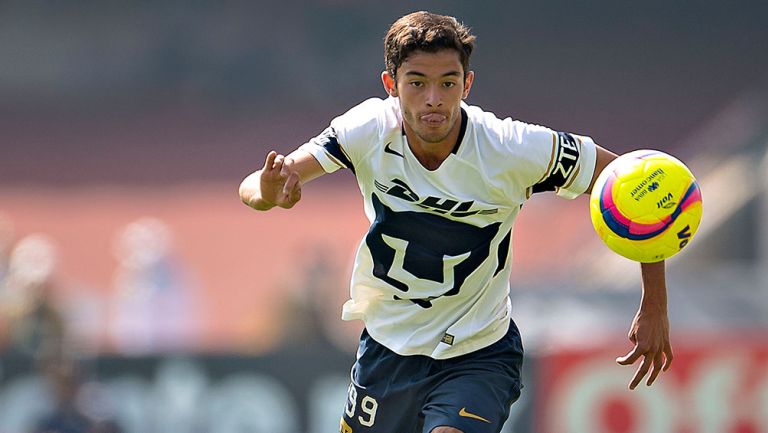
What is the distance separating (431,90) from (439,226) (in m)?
0.62

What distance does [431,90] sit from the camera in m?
5.64

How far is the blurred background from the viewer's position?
1102 cm

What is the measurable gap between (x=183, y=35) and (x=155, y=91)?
1523mm

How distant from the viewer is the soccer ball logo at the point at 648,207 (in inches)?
215

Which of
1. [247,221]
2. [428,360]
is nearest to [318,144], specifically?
[428,360]

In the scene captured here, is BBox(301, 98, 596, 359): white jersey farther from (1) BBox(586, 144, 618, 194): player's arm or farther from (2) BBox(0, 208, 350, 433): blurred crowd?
(2) BBox(0, 208, 350, 433): blurred crowd

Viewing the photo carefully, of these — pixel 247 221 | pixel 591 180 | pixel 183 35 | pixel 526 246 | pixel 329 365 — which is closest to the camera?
pixel 591 180

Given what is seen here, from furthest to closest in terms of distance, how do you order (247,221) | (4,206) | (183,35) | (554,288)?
(183,35) → (4,206) → (247,221) → (554,288)

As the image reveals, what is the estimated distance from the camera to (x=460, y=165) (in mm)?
5832

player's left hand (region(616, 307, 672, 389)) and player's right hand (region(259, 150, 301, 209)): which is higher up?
player's right hand (region(259, 150, 301, 209))

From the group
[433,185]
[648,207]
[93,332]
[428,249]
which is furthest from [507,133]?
[93,332]

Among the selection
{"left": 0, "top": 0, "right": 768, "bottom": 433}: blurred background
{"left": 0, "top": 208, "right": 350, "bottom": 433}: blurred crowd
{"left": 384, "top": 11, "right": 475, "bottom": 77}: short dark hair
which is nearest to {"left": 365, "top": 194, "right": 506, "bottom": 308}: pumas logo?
{"left": 384, "top": 11, "right": 475, "bottom": 77}: short dark hair

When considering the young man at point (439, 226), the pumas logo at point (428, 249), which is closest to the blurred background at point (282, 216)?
the young man at point (439, 226)

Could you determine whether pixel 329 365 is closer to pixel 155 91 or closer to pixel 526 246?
pixel 526 246
